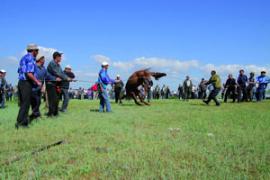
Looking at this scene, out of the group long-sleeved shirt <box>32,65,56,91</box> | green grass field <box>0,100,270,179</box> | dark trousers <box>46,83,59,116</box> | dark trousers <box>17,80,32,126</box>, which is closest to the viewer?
green grass field <box>0,100,270,179</box>

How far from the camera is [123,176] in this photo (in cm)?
470

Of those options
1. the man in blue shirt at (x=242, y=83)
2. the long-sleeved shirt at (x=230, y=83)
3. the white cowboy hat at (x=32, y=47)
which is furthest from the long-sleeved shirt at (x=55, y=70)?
the man in blue shirt at (x=242, y=83)

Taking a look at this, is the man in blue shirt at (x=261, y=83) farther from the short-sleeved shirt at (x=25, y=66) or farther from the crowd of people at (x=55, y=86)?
the short-sleeved shirt at (x=25, y=66)

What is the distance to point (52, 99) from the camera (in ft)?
41.1

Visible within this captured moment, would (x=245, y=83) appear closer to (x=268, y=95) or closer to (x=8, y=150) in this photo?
(x=268, y=95)

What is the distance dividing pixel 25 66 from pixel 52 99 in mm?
3351

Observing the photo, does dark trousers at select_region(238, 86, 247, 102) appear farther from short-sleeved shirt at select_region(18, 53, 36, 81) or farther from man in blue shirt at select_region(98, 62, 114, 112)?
short-sleeved shirt at select_region(18, 53, 36, 81)

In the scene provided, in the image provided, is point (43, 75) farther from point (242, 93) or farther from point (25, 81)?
point (242, 93)

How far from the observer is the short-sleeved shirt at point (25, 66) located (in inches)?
365

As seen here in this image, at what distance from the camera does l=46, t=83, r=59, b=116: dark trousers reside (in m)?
12.5

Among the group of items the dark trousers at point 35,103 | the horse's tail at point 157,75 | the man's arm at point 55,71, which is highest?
the horse's tail at point 157,75

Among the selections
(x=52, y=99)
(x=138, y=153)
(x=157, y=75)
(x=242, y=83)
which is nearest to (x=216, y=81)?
(x=157, y=75)

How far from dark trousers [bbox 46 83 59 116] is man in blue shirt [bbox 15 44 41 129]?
10.1 feet

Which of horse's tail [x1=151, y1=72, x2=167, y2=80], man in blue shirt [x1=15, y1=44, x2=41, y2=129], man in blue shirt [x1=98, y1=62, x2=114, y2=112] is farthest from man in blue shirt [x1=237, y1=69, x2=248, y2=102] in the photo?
man in blue shirt [x1=15, y1=44, x2=41, y2=129]
